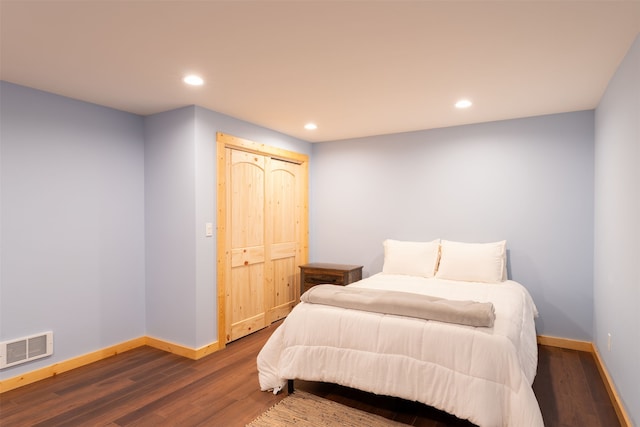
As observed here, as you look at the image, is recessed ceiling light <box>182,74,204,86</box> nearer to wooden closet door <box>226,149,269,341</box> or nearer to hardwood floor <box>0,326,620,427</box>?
wooden closet door <box>226,149,269,341</box>

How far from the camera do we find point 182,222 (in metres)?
3.32

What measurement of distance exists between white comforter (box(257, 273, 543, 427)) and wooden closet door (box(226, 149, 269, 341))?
1.19 meters

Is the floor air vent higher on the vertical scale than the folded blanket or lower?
lower

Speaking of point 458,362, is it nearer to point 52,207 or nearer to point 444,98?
point 444,98

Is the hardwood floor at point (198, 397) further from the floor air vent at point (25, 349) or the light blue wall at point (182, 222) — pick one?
the light blue wall at point (182, 222)

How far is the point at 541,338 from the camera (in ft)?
11.6

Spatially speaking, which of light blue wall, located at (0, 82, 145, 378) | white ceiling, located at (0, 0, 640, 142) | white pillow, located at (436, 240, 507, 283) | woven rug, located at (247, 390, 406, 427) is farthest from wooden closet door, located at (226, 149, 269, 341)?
white pillow, located at (436, 240, 507, 283)

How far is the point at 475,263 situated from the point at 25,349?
12.9ft

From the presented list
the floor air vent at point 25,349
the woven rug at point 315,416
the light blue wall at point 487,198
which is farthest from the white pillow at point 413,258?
the floor air vent at point 25,349

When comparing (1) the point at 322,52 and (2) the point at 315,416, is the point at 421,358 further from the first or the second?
(1) the point at 322,52

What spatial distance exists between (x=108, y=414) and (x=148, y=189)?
6.76 ft

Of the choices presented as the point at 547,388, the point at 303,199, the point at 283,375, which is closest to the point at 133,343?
the point at 283,375

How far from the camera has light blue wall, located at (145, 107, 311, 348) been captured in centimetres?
326

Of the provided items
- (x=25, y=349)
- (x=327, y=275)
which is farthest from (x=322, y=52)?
(x=25, y=349)
